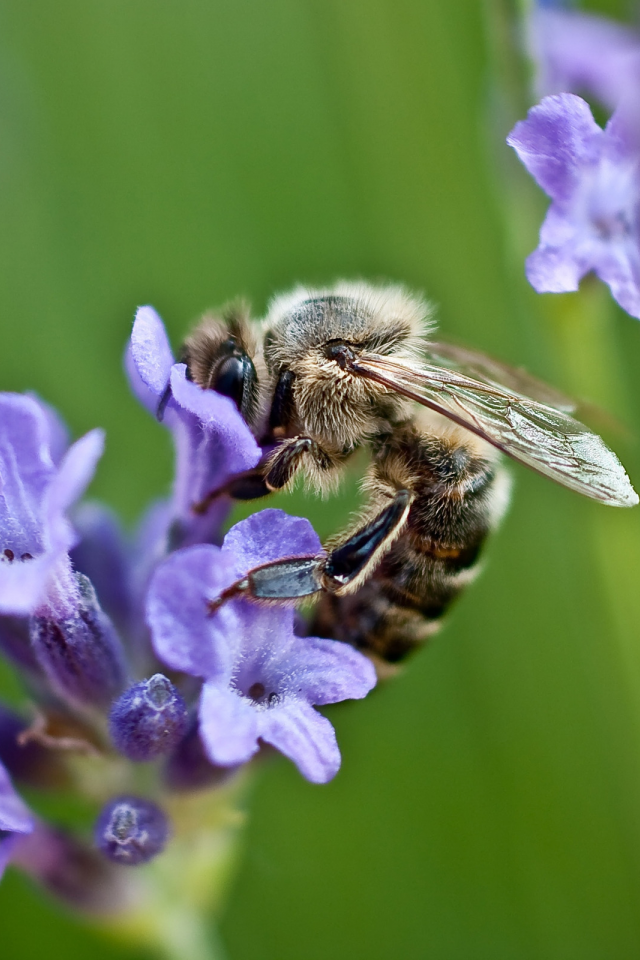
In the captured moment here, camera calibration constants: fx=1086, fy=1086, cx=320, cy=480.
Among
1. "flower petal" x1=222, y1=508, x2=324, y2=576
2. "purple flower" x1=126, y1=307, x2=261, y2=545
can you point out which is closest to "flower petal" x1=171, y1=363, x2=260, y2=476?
"purple flower" x1=126, y1=307, x2=261, y2=545

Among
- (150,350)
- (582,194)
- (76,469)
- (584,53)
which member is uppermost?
(584,53)

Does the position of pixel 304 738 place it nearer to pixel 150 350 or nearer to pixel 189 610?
pixel 189 610

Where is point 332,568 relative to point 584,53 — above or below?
below

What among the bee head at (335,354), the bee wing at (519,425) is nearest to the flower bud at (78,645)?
the bee head at (335,354)

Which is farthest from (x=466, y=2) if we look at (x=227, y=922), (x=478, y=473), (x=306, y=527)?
(x=227, y=922)

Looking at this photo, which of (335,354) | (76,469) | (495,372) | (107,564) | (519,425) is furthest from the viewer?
(107,564)

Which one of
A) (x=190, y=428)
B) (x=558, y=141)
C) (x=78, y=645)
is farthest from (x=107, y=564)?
(x=558, y=141)

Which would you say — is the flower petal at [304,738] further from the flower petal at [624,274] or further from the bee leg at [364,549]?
the flower petal at [624,274]

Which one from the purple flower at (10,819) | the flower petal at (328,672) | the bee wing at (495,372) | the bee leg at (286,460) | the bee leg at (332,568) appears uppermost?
the bee wing at (495,372)
